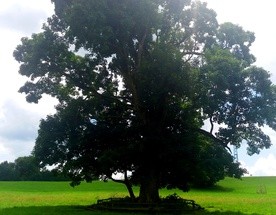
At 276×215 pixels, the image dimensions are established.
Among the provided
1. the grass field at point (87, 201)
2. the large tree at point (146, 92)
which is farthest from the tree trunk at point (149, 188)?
the grass field at point (87, 201)

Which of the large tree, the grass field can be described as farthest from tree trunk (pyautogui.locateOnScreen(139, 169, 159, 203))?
the grass field

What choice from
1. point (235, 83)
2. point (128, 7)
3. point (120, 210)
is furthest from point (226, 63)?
point (120, 210)

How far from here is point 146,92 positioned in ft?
120

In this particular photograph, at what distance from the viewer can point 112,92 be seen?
42.4m

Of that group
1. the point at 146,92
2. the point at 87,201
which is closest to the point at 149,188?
the point at 146,92

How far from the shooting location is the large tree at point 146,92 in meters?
35.4

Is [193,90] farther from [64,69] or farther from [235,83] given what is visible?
[64,69]

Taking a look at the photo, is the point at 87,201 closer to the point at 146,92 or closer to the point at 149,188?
the point at 149,188

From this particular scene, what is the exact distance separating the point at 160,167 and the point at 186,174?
2.39 metres

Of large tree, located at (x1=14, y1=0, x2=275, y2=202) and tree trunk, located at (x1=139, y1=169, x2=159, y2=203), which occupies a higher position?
large tree, located at (x1=14, y1=0, x2=275, y2=202)

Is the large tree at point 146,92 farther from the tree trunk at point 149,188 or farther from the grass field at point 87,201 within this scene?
the grass field at point 87,201

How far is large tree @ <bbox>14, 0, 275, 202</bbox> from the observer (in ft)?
116

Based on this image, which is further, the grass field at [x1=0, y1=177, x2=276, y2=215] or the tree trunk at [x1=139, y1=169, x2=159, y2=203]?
the tree trunk at [x1=139, y1=169, x2=159, y2=203]

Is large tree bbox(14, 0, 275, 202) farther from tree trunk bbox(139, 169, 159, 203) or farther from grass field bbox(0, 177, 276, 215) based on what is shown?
grass field bbox(0, 177, 276, 215)
